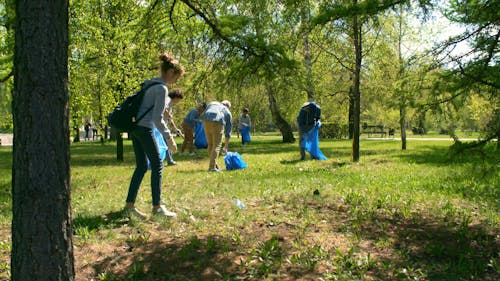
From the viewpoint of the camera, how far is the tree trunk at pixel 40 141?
8.95 ft

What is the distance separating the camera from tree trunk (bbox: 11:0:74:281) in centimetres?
273

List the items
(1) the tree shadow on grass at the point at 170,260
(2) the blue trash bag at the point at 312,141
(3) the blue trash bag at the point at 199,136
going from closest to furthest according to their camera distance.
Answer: (1) the tree shadow on grass at the point at 170,260, (2) the blue trash bag at the point at 312,141, (3) the blue trash bag at the point at 199,136

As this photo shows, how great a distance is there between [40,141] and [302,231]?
2.99 m

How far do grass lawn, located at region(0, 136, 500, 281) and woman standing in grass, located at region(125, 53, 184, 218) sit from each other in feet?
1.10

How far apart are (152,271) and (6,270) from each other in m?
1.32

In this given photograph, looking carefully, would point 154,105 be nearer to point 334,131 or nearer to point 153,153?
point 153,153

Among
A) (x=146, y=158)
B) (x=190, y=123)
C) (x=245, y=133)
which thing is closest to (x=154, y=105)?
(x=146, y=158)

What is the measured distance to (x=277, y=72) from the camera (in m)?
5.76

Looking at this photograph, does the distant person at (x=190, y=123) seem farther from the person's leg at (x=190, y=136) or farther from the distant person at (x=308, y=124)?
the distant person at (x=308, y=124)

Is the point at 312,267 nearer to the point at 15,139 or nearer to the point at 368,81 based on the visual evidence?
the point at 15,139

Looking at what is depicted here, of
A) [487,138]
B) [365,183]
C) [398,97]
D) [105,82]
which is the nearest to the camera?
[487,138]

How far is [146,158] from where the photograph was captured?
5.41m

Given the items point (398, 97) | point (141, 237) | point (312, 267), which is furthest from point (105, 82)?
point (312, 267)

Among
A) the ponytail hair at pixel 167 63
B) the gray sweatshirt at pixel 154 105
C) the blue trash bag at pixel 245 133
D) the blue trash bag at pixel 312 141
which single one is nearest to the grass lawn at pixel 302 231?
the gray sweatshirt at pixel 154 105
